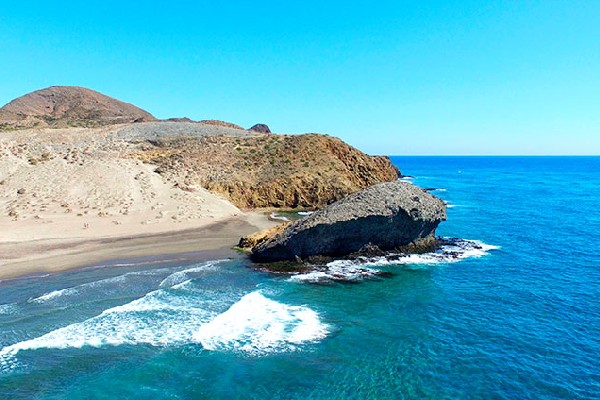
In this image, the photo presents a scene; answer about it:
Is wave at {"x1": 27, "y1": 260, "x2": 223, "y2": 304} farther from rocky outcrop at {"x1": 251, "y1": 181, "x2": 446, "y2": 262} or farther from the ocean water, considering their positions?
rocky outcrop at {"x1": 251, "y1": 181, "x2": 446, "y2": 262}

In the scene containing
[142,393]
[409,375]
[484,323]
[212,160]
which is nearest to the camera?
[142,393]

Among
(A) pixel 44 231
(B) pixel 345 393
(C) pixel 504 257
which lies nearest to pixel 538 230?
(C) pixel 504 257

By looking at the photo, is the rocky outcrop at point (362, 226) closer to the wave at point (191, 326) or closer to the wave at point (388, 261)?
the wave at point (388, 261)

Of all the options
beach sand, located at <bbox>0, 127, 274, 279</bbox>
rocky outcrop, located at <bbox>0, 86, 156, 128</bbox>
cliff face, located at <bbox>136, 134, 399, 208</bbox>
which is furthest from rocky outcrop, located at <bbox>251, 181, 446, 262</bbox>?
rocky outcrop, located at <bbox>0, 86, 156, 128</bbox>

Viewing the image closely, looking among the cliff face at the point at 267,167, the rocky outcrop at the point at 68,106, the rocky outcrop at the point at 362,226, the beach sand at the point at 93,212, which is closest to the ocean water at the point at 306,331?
the rocky outcrop at the point at 362,226

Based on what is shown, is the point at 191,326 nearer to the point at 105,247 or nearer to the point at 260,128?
the point at 105,247

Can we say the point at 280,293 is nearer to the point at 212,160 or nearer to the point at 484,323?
the point at 484,323
